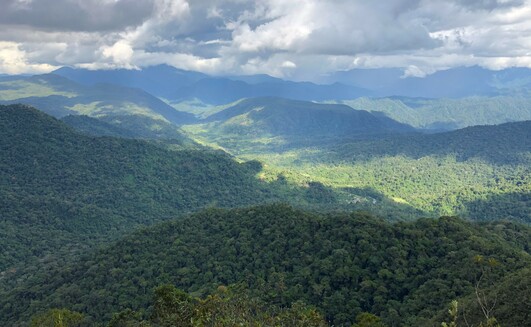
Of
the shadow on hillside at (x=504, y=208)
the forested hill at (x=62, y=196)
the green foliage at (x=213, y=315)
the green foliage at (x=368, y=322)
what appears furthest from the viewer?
the shadow on hillside at (x=504, y=208)

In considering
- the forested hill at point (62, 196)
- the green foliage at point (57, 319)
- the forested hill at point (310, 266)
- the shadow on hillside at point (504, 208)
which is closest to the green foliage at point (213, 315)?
the forested hill at point (310, 266)

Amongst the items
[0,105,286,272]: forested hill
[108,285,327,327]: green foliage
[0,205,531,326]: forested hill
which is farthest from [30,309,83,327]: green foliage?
[0,105,286,272]: forested hill

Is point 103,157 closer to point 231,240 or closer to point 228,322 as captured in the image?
point 231,240

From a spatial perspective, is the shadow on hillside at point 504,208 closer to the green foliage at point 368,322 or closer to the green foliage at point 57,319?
the green foliage at point 368,322

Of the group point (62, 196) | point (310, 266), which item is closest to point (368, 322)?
point (310, 266)

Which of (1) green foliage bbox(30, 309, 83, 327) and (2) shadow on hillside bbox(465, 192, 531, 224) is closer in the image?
(1) green foliage bbox(30, 309, 83, 327)

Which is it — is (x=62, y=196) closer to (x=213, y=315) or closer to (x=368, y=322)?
(x=368, y=322)

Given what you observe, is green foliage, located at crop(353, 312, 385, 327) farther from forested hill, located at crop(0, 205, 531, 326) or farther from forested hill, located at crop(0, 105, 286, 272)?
forested hill, located at crop(0, 105, 286, 272)
